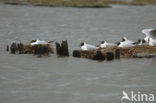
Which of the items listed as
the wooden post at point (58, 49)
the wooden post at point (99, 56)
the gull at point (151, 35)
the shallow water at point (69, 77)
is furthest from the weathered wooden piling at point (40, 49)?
the gull at point (151, 35)

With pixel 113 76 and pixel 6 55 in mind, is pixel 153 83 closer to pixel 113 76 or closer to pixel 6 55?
pixel 113 76

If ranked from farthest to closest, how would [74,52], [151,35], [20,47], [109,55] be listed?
[20,47], [151,35], [74,52], [109,55]

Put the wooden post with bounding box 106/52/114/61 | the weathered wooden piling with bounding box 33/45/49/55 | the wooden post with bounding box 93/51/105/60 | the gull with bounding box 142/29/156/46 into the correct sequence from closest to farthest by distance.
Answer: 1. the wooden post with bounding box 93/51/105/60
2. the wooden post with bounding box 106/52/114/61
3. the gull with bounding box 142/29/156/46
4. the weathered wooden piling with bounding box 33/45/49/55

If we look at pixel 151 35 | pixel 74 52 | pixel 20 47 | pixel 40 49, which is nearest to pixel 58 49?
pixel 40 49

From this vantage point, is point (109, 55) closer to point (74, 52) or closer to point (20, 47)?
point (74, 52)

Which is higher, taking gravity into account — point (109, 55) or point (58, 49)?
point (58, 49)

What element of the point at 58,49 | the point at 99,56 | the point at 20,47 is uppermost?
the point at 20,47

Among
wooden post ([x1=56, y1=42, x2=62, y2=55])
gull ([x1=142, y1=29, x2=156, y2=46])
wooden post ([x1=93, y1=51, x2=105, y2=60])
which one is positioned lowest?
wooden post ([x1=93, y1=51, x2=105, y2=60])

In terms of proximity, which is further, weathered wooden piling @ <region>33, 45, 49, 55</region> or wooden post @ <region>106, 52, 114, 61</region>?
weathered wooden piling @ <region>33, 45, 49, 55</region>

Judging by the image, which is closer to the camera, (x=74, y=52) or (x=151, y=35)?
(x=74, y=52)

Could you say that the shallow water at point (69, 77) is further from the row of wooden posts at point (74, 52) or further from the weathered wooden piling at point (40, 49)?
the weathered wooden piling at point (40, 49)

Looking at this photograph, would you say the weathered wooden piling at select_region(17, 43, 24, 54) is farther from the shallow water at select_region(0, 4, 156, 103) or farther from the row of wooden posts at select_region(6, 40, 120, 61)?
the shallow water at select_region(0, 4, 156, 103)

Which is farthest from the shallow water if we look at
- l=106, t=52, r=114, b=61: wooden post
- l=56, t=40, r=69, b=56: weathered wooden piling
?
l=56, t=40, r=69, b=56: weathered wooden piling

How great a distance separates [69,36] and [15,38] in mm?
4244
